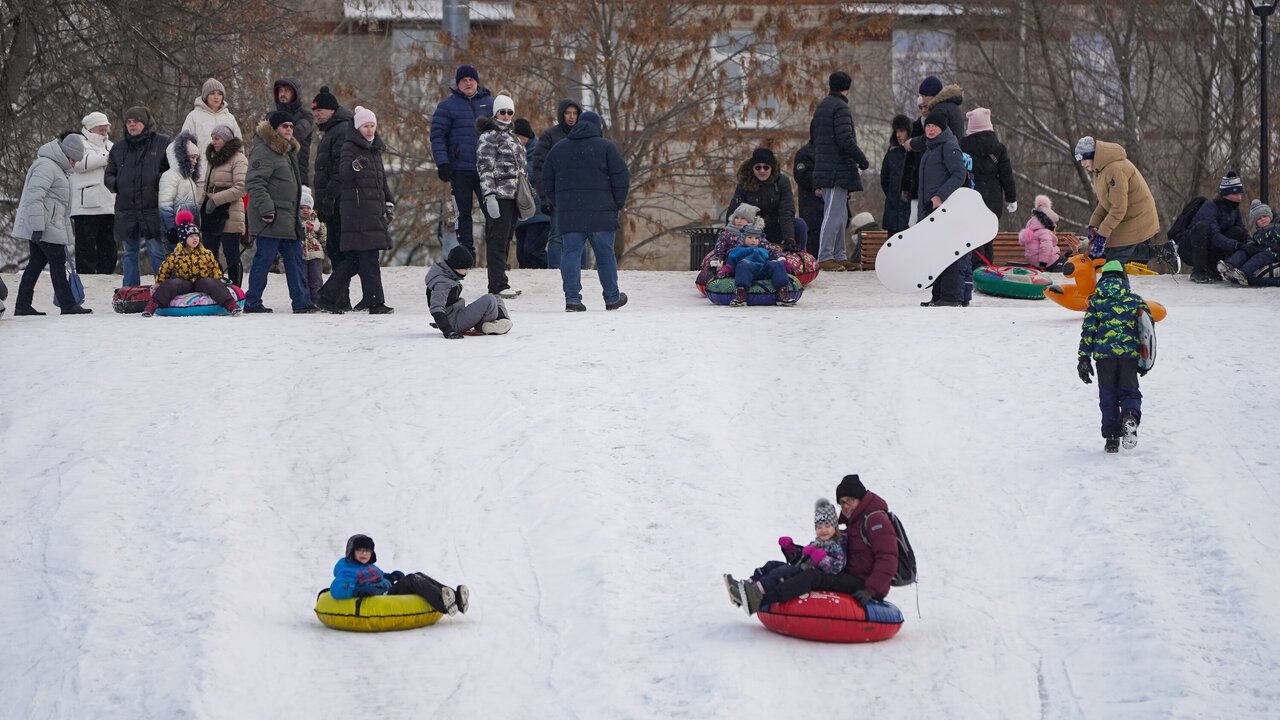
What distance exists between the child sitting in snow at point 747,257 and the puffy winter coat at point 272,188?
380 cm

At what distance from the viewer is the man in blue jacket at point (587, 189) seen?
14148mm

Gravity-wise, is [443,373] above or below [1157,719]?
above

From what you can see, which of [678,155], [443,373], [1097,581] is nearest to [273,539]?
[443,373]

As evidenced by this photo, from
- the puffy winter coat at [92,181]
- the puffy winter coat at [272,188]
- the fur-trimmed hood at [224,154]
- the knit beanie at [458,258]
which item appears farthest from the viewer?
the puffy winter coat at [92,181]

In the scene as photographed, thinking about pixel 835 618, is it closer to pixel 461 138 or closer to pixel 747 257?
pixel 747 257

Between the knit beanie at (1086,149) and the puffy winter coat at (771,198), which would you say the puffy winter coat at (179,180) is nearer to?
the puffy winter coat at (771,198)

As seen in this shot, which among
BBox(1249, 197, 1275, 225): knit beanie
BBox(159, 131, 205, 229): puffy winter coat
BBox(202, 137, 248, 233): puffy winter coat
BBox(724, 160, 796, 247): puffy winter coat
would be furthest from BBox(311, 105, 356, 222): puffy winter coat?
BBox(1249, 197, 1275, 225): knit beanie

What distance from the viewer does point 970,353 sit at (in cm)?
1213

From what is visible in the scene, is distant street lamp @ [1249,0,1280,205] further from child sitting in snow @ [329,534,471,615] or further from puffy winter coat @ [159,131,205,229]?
child sitting in snow @ [329,534,471,615]

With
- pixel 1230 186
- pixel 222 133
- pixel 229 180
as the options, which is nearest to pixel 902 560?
pixel 229 180

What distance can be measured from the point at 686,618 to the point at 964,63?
81.7 feet

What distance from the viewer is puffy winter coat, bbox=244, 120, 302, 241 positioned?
555 inches

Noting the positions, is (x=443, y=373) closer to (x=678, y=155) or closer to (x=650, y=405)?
(x=650, y=405)

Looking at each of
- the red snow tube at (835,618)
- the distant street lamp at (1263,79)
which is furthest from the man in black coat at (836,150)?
the red snow tube at (835,618)
